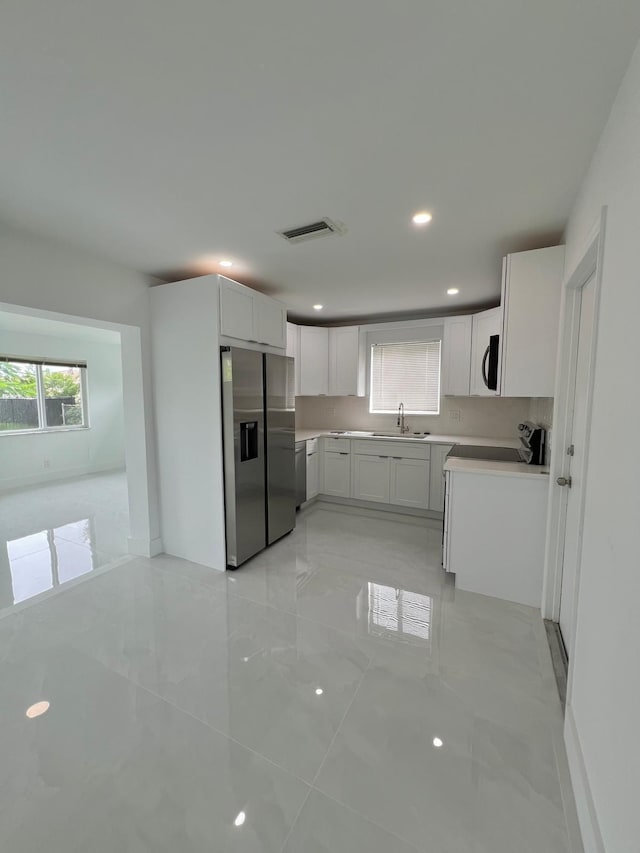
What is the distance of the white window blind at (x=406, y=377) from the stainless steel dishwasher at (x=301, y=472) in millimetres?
1321

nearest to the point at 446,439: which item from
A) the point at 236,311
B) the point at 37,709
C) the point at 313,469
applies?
the point at 313,469

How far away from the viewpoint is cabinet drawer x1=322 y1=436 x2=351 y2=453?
4406mm

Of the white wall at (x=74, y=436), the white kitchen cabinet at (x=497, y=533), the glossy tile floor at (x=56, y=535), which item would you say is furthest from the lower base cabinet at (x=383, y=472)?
the white wall at (x=74, y=436)

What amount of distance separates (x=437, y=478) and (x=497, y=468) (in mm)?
1440

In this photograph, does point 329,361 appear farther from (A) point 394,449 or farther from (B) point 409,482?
(B) point 409,482

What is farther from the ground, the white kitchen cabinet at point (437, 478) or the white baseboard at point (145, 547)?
the white kitchen cabinet at point (437, 478)

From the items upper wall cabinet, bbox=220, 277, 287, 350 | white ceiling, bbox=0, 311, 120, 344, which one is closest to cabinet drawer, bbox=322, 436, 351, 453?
upper wall cabinet, bbox=220, 277, 287, 350

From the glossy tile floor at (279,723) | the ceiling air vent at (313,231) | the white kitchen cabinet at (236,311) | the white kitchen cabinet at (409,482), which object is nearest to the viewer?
the glossy tile floor at (279,723)

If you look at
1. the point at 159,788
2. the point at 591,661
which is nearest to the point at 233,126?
the point at 591,661

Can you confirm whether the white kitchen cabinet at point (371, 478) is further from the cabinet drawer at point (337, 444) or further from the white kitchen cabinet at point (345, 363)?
the white kitchen cabinet at point (345, 363)

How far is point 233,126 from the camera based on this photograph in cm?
135

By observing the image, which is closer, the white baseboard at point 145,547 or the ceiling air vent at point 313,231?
the ceiling air vent at point 313,231

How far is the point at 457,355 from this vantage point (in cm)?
399

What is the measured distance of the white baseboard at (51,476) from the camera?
536 centimetres
